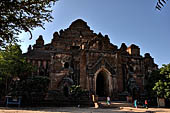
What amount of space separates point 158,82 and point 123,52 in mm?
8433

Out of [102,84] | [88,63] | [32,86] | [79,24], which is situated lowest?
[32,86]

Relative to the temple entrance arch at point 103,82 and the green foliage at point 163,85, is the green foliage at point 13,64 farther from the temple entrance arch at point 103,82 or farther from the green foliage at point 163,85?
the green foliage at point 163,85

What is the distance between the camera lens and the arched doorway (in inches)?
989

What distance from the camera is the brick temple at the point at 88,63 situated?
2408 cm

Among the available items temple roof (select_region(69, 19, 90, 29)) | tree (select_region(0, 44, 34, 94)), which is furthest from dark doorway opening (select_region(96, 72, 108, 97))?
tree (select_region(0, 44, 34, 94))

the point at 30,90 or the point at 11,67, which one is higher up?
the point at 11,67

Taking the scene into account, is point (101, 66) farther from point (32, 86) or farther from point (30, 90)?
point (30, 90)

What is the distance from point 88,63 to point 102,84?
174 inches

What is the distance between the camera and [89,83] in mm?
23656

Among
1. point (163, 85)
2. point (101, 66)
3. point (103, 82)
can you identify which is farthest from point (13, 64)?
point (163, 85)

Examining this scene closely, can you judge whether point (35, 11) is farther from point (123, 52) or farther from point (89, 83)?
point (123, 52)

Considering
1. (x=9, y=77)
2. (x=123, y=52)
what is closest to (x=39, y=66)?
(x=9, y=77)

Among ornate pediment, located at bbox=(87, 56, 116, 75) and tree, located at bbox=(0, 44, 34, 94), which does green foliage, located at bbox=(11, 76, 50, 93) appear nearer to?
tree, located at bbox=(0, 44, 34, 94)

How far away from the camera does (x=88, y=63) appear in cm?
2472
